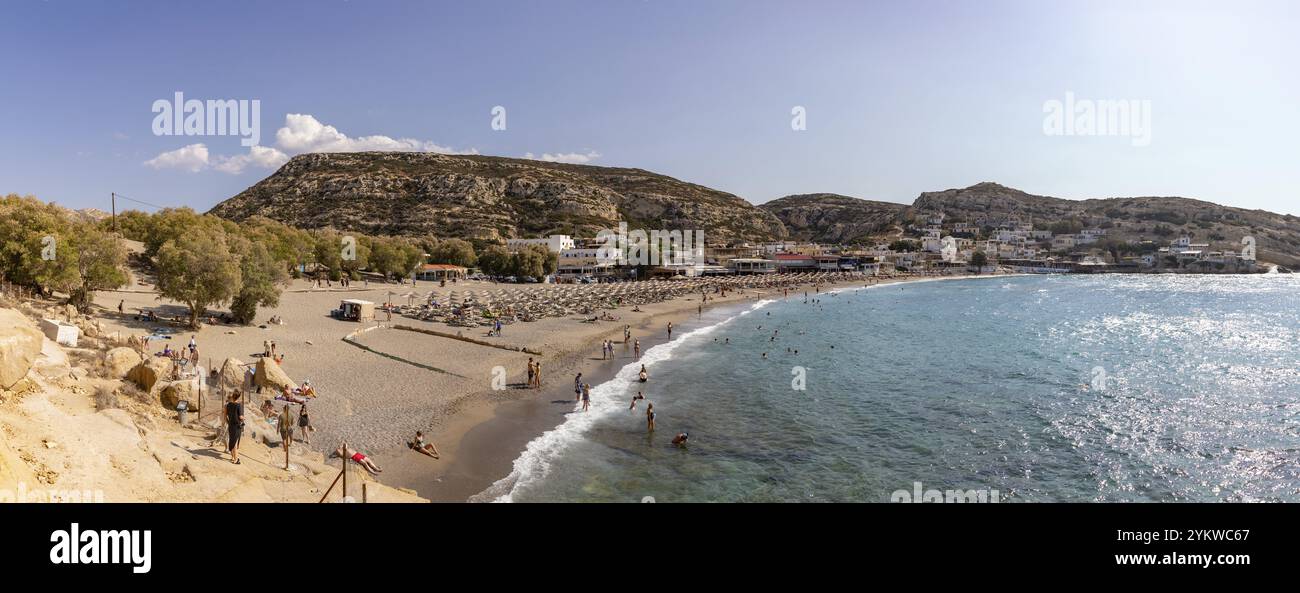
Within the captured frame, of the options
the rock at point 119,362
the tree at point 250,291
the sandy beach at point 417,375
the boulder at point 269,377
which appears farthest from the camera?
the tree at point 250,291

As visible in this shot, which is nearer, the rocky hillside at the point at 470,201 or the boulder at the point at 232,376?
the boulder at the point at 232,376

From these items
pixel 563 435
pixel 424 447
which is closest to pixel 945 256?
pixel 563 435

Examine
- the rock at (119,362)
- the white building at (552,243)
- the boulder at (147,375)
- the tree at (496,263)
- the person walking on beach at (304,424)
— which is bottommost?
the person walking on beach at (304,424)

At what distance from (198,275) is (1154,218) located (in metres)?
212

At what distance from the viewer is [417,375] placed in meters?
22.8

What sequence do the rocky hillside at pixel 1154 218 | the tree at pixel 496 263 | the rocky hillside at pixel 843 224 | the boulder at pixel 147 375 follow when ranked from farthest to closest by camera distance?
the rocky hillside at pixel 843 224
the rocky hillside at pixel 1154 218
the tree at pixel 496 263
the boulder at pixel 147 375

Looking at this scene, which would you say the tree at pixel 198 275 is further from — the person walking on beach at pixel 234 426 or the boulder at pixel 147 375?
the person walking on beach at pixel 234 426

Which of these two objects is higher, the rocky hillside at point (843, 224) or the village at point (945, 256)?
the rocky hillside at point (843, 224)

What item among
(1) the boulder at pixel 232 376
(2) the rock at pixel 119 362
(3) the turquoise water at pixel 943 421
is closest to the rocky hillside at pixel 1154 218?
(3) the turquoise water at pixel 943 421

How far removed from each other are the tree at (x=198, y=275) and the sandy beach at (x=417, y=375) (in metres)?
1.49

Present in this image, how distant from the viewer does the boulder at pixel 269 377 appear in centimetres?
1730

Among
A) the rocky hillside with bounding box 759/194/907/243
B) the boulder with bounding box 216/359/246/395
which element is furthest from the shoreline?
the rocky hillside with bounding box 759/194/907/243

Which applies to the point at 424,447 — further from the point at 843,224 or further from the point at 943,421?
the point at 843,224
